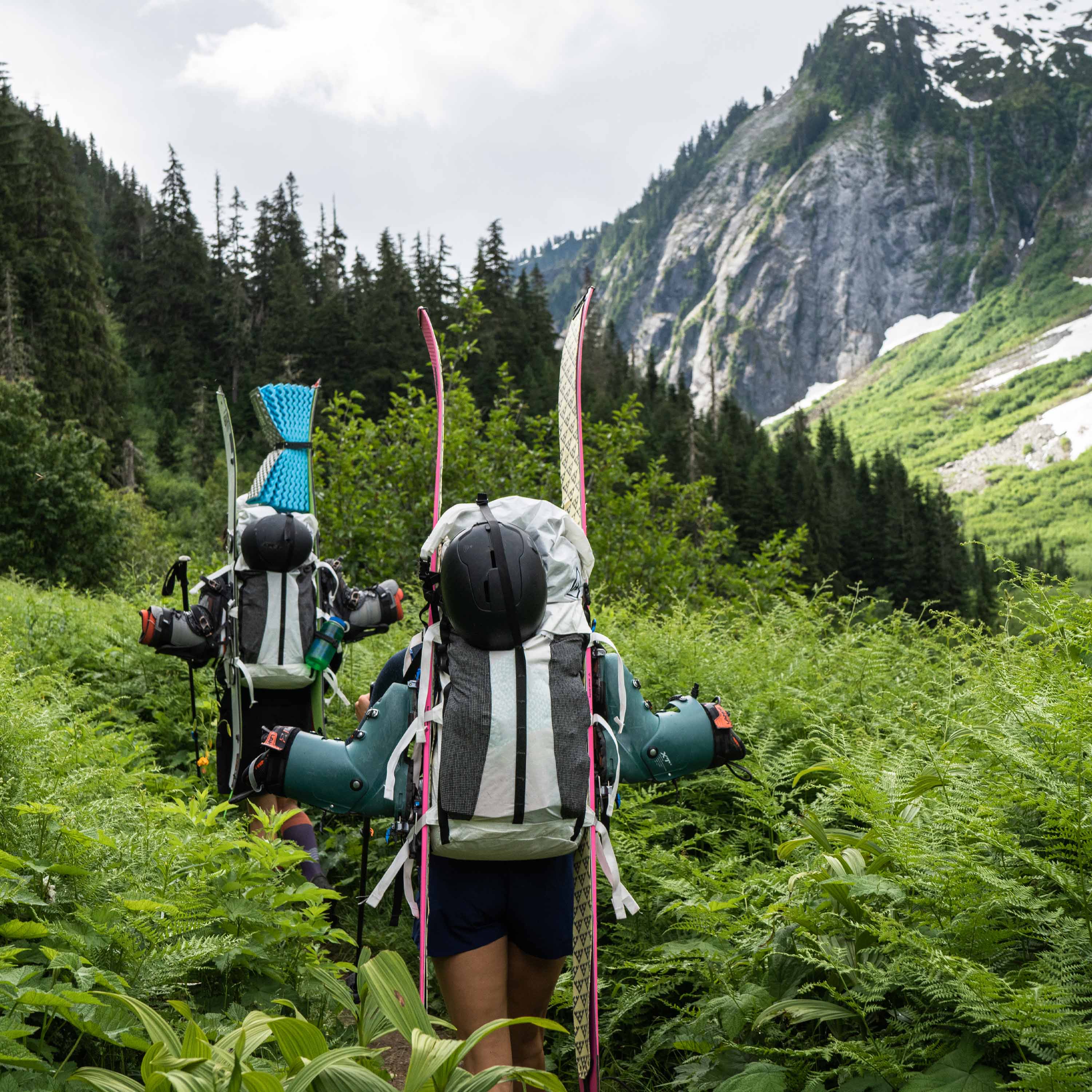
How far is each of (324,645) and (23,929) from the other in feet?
9.91

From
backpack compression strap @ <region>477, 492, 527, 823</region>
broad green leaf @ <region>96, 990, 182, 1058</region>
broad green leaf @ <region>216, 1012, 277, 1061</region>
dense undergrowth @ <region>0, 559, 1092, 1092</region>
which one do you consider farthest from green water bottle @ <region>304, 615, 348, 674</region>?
broad green leaf @ <region>96, 990, 182, 1058</region>

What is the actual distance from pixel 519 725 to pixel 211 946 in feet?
3.73

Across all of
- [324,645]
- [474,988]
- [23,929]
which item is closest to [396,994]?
[474,988]

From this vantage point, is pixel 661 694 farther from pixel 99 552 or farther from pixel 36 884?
pixel 99 552

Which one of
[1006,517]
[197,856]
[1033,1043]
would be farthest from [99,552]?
[1006,517]

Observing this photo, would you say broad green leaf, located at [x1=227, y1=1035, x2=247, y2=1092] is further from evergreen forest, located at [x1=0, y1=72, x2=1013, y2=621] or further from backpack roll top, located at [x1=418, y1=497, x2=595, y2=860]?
evergreen forest, located at [x1=0, y1=72, x2=1013, y2=621]

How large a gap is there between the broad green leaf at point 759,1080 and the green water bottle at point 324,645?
10.7 ft

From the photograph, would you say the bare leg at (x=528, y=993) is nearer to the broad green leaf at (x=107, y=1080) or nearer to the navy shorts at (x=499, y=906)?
the navy shorts at (x=499, y=906)

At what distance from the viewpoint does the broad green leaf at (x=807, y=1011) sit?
9.33ft

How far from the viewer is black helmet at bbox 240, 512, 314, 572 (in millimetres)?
5207

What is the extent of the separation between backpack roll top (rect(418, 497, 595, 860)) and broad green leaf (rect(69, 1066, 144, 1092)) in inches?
38.4

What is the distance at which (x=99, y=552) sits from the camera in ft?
95.6

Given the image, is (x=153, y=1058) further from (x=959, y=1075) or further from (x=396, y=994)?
(x=959, y=1075)

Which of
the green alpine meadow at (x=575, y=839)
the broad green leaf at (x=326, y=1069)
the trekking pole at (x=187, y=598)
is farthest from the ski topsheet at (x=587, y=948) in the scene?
the trekking pole at (x=187, y=598)
